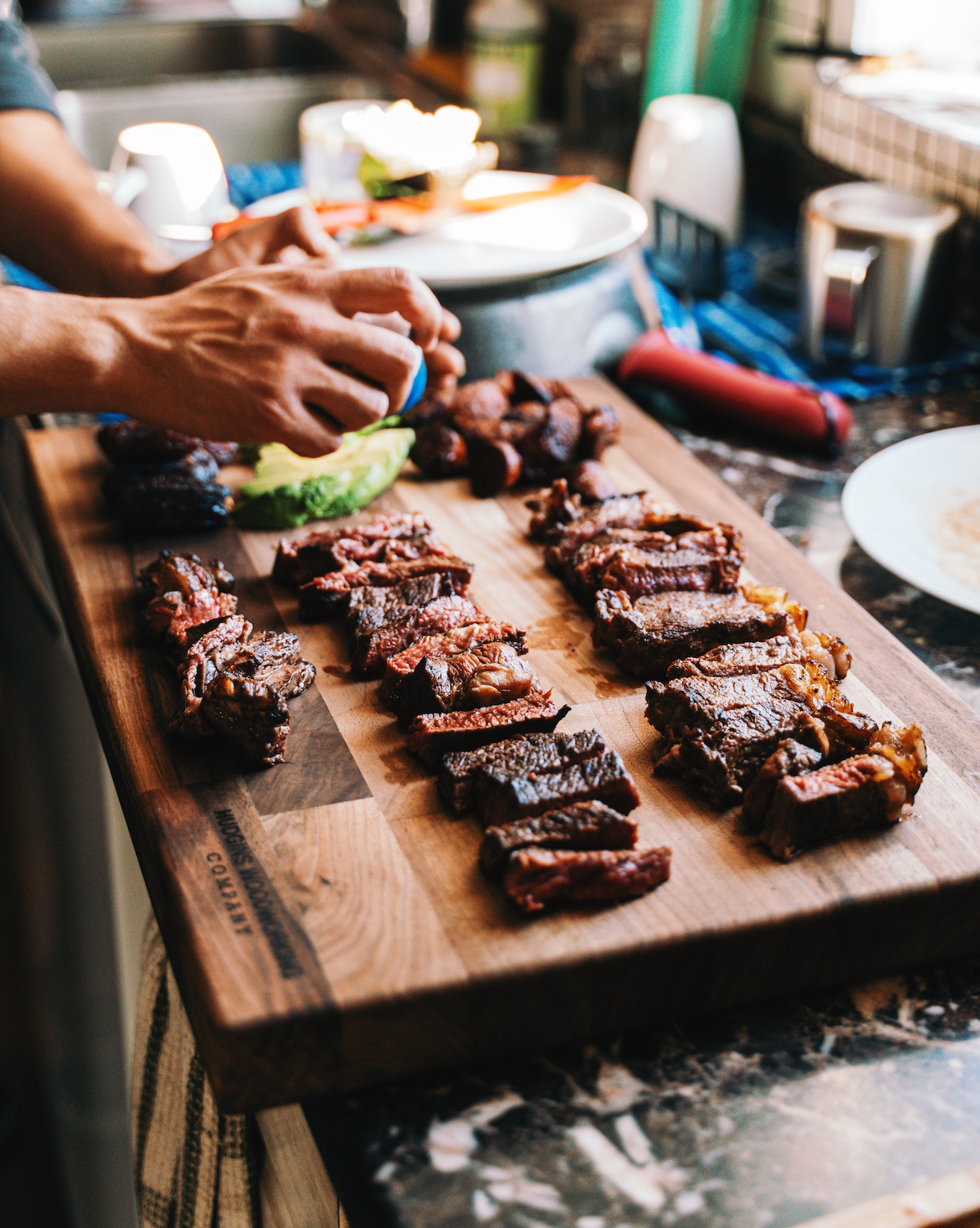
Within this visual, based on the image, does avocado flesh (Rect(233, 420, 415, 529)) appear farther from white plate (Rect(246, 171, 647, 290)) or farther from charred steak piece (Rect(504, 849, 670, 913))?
charred steak piece (Rect(504, 849, 670, 913))

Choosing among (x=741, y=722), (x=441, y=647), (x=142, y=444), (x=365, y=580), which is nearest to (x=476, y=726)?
(x=441, y=647)

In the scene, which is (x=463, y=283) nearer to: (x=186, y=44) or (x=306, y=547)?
(x=306, y=547)

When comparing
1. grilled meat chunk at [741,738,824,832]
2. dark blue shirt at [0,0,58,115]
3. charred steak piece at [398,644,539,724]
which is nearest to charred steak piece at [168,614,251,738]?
charred steak piece at [398,644,539,724]

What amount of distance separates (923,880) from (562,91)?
361cm

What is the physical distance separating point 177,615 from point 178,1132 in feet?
2.08

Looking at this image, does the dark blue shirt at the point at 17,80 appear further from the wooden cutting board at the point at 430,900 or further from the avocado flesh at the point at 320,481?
the wooden cutting board at the point at 430,900

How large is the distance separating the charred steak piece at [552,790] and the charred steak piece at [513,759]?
0.01 meters

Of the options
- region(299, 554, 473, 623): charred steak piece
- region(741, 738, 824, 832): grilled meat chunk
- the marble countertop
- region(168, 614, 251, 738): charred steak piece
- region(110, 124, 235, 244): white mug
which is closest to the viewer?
the marble countertop

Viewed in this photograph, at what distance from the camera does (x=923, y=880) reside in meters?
1.08

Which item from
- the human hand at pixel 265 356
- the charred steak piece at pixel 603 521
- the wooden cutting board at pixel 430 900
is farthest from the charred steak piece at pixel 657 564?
the human hand at pixel 265 356

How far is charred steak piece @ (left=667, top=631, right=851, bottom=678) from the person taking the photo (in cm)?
133

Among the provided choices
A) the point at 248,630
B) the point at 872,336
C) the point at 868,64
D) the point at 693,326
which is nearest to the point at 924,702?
the point at 248,630

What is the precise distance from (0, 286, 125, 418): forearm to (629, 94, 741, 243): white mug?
1.70 m

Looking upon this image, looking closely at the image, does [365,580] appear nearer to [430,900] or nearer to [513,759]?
[513,759]
